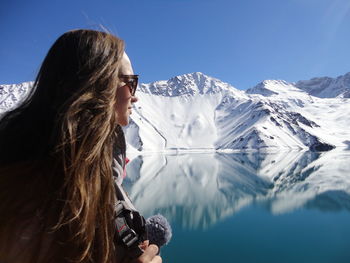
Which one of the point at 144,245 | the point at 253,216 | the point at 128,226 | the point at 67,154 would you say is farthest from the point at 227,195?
the point at 67,154

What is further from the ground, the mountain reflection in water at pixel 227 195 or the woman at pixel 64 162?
the woman at pixel 64 162

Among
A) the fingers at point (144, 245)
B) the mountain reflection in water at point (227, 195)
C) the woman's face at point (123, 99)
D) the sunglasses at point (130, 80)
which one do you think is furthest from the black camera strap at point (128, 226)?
the mountain reflection in water at point (227, 195)

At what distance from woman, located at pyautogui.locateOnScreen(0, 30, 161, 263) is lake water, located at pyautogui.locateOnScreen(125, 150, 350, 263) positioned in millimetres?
19910

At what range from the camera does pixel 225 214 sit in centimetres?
3375

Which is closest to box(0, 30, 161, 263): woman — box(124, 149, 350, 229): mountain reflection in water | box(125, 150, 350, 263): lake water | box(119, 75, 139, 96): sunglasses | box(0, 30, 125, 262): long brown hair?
box(0, 30, 125, 262): long brown hair

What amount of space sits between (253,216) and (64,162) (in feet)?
112

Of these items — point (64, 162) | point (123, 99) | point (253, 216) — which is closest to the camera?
point (64, 162)

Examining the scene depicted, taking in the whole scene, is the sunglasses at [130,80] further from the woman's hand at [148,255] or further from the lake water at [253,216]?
the lake water at [253,216]

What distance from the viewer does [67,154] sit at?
1570mm

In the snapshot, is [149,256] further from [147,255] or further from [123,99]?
[123,99]

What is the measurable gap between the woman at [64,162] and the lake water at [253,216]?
1991 cm

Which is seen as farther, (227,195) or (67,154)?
(227,195)

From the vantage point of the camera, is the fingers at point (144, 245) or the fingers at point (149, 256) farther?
the fingers at point (144, 245)

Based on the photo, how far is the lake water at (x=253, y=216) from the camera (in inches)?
812
